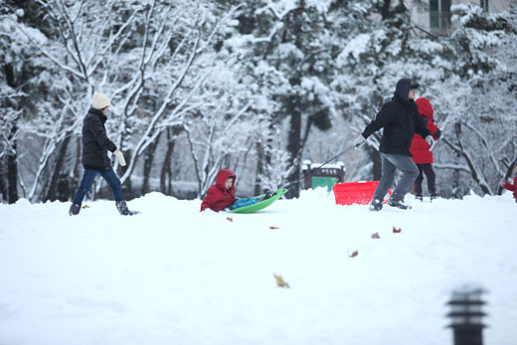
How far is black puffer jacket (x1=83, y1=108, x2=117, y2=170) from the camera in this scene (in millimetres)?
6473

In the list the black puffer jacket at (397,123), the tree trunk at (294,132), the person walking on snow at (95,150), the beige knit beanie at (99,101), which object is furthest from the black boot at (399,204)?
the tree trunk at (294,132)

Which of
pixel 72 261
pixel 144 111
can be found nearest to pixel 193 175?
pixel 144 111

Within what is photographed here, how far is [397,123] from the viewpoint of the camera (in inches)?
250

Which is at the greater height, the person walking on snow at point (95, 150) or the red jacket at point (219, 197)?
the person walking on snow at point (95, 150)

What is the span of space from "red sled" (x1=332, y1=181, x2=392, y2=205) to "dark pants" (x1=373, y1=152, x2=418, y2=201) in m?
1.06

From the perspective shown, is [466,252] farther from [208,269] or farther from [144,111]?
[144,111]

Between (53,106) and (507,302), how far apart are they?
17457 millimetres

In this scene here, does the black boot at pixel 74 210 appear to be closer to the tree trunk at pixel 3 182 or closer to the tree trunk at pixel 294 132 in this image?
the tree trunk at pixel 3 182

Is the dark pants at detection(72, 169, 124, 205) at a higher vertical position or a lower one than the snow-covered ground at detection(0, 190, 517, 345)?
higher

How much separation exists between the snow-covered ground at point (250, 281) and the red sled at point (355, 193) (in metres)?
Answer: 2.46

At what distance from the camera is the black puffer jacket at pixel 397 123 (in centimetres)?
633

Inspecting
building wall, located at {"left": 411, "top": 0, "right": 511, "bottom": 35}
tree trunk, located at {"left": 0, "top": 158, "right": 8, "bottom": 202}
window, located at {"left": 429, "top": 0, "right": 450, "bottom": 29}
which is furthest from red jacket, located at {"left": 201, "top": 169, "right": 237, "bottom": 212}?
window, located at {"left": 429, "top": 0, "right": 450, "bottom": 29}

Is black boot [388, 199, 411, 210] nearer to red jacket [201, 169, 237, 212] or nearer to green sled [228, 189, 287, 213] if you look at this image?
green sled [228, 189, 287, 213]

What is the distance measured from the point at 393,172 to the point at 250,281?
11.9 ft
